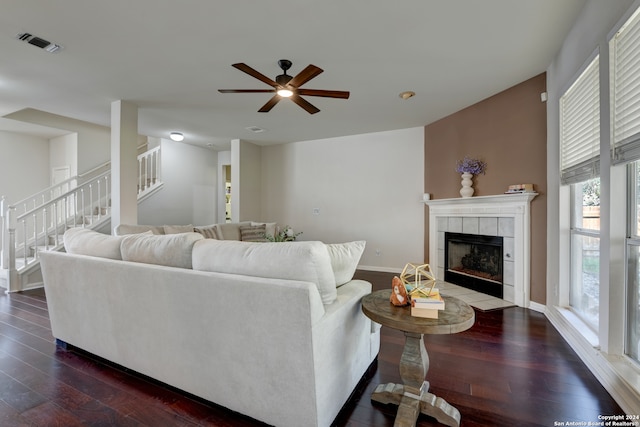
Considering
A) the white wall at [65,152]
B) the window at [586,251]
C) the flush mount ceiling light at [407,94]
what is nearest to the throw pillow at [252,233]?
the flush mount ceiling light at [407,94]

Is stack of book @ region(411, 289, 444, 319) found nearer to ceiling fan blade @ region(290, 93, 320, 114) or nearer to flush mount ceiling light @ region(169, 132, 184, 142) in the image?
ceiling fan blade @ region(290, 93, 320, 114)

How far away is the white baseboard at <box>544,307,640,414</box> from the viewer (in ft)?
5.25

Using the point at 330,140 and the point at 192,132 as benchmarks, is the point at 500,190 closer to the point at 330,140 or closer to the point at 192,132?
the point at 330,140

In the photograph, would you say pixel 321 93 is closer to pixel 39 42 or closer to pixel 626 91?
pixel 626 91

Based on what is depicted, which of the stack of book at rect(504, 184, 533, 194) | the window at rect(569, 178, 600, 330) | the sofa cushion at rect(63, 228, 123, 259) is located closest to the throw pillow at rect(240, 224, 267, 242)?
the sofa cushion at rect(63, 228, 123, 259)

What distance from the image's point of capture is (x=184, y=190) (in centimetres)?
696

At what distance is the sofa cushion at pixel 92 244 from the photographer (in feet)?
6.91

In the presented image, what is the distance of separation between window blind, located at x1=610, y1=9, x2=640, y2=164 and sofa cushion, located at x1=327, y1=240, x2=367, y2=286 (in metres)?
1.70

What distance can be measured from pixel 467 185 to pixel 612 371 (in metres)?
2.81

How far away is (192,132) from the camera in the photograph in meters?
5.85

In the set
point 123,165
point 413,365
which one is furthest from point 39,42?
point 413,365

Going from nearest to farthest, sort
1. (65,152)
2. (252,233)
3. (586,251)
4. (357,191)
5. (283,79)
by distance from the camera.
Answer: (586,251)
(283,79)
(252,233)
(357,191)
(65,152)

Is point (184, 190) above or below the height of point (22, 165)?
below

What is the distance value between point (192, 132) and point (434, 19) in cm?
493
